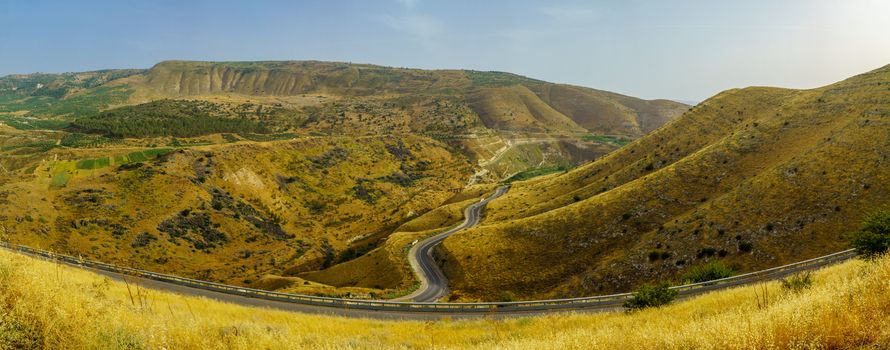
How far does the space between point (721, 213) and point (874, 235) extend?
2476 cm

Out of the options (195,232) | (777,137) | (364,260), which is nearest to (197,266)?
(195,232)

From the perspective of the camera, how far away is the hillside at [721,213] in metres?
43.0

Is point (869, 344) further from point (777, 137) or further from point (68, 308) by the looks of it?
point (777, 137)

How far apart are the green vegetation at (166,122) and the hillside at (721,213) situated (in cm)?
10550

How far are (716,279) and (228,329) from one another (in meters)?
36.3

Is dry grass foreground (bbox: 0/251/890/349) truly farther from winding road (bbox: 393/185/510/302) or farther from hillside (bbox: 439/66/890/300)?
winding road (bbox: 393/185/510/302)

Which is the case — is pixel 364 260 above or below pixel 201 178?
below

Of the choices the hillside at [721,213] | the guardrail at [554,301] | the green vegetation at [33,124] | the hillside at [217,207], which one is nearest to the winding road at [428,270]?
the hillside at [721,213]

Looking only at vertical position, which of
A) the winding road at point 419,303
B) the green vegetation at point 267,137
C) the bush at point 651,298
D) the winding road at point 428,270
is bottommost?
the winding road at point 428,270

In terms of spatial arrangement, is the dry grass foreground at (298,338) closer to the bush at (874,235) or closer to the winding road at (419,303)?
the bush at (874,235)

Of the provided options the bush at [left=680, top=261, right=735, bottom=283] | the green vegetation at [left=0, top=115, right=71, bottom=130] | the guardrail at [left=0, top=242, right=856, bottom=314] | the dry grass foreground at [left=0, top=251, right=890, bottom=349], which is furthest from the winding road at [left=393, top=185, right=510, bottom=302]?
the green vegetation at [left=0, top=115, right=71, bottom=130]

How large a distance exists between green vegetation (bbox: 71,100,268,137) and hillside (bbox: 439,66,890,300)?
10550 centimetres

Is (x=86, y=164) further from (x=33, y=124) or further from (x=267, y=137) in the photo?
(x=33, y=124)

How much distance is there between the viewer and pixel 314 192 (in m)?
111
